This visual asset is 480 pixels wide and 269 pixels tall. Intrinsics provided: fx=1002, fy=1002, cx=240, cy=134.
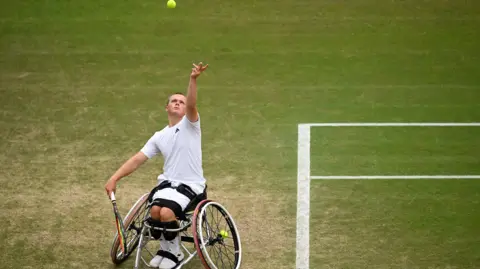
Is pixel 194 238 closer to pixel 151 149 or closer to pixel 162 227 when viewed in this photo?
pixel 162 227

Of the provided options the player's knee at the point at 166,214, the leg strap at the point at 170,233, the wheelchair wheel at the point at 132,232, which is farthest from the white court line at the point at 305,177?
the wheelchair wheel at the point at 132,232

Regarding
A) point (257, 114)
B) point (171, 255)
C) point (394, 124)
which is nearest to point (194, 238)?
point (171, 255)

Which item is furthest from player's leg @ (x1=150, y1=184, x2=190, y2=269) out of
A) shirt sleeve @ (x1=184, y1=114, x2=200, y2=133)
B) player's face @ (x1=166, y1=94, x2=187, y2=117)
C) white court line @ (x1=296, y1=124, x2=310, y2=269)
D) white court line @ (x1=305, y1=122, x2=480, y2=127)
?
white court line @ (x1=305, y1=122, x2=480, y2=127)

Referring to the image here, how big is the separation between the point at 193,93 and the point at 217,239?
134 cm

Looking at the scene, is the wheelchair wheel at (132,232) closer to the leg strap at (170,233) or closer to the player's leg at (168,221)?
the player's leg at (168,221)

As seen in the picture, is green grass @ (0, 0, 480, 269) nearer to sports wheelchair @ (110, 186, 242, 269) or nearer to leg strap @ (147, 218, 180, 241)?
sports wheelchair @ (110, 186, 242, 269)

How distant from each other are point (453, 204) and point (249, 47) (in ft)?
15.3

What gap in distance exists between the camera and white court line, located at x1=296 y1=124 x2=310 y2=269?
9625 millimetres

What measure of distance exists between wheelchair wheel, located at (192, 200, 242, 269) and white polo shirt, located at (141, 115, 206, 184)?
366mm

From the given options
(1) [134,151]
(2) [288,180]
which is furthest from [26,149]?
(2) [288,180]

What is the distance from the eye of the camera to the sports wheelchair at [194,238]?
879 cm

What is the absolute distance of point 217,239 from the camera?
29.8ft

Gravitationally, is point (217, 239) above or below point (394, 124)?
below

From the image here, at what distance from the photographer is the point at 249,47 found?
1413cm
